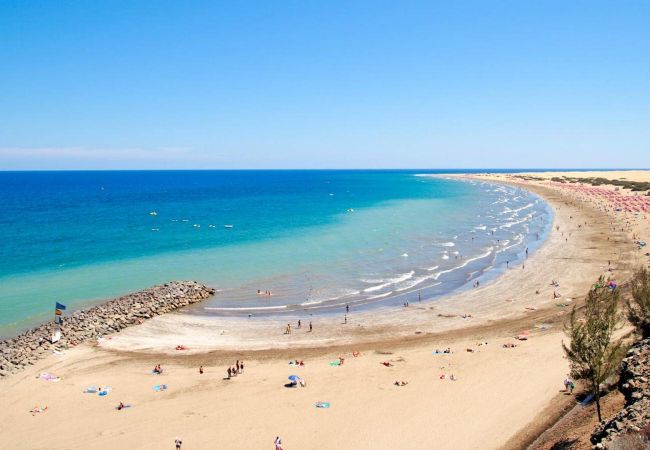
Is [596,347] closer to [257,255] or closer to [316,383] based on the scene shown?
[316,383]

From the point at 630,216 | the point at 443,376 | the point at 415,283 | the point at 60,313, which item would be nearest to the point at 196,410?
the point at 443,376

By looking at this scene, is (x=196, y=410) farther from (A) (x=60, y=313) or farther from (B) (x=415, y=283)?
(B) (x=415, y=283)

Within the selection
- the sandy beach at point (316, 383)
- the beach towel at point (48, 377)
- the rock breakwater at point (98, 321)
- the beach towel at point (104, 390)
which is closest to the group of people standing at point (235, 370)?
the sandy beach at point (316, 383)

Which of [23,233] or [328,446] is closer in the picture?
[328,446]

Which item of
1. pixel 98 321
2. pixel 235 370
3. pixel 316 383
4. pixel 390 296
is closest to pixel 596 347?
pixel 316 383

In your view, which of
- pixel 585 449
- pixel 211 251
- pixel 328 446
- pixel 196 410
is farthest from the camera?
pixel 211 251

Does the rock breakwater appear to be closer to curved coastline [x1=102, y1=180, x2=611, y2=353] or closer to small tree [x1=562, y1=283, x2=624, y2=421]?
curved coastline [x1=102, y1=180, x2=611, y2=353]
